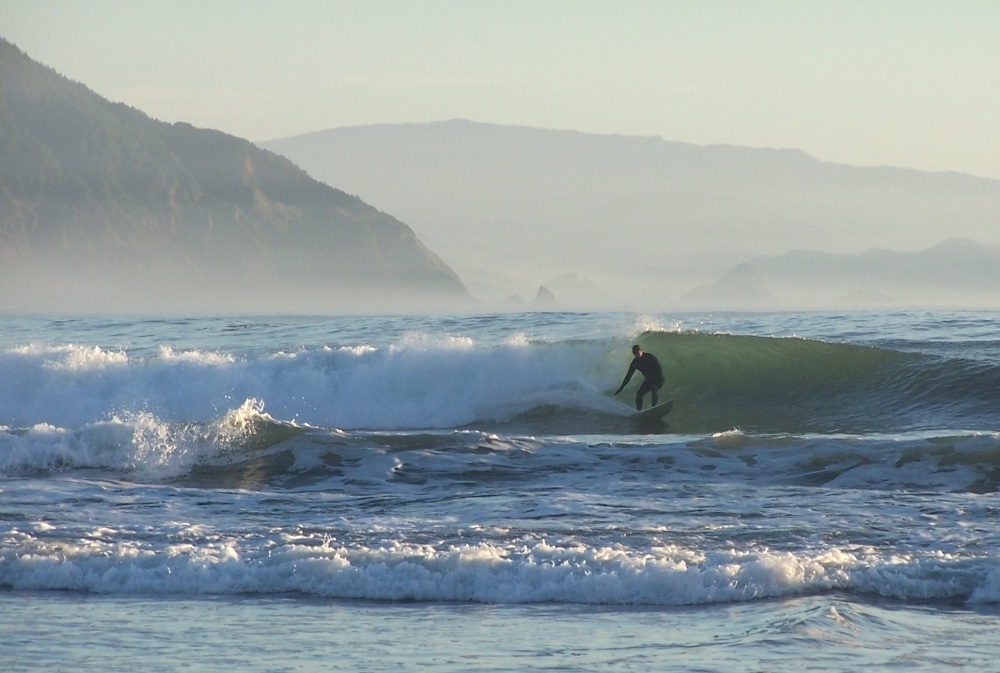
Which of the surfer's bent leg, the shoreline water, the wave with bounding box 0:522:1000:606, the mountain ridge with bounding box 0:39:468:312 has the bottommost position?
the shoreline water

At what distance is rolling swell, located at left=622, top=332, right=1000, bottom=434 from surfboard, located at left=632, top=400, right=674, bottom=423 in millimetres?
212

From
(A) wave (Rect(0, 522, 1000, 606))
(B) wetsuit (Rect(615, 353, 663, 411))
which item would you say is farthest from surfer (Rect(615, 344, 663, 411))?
(A) wave (Rect(0, 522, 1000, 606))

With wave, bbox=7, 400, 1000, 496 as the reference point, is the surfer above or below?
above

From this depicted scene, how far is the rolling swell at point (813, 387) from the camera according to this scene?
23.6 meters

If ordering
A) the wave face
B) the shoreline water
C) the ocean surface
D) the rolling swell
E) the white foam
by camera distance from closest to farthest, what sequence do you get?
the shoreline water
the ocean surface
the wave face
the rolling swell
the white foam

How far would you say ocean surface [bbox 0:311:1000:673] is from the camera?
8.76 m

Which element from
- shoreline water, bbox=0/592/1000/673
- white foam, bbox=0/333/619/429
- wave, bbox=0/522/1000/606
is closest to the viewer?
shoreline water, bbox=0/592/1000/673

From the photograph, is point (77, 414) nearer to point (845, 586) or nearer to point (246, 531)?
point (246, 531)

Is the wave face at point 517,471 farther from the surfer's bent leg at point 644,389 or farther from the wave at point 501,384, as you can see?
the surfer's bent leg at point 644,389

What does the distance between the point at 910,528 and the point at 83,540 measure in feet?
23.7

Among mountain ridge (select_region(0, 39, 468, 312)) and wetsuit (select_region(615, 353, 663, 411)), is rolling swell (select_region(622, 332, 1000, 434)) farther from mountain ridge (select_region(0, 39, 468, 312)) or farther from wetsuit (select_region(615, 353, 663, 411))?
mountain ridge (select_region(0, 39, 468, 312))

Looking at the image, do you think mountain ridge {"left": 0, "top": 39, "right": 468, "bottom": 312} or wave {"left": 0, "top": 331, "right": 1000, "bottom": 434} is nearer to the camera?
wave {"left": 0, "top": 331, "right": 1000, "bottom": 434}

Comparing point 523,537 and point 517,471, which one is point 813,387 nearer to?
point 517,471

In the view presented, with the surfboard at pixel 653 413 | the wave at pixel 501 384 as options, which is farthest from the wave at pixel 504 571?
the wave at pixel 501 384
